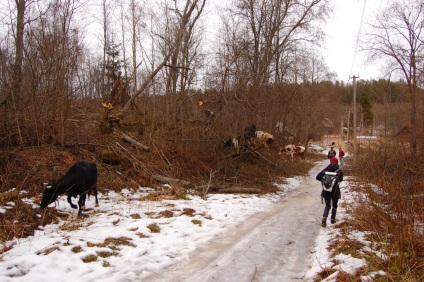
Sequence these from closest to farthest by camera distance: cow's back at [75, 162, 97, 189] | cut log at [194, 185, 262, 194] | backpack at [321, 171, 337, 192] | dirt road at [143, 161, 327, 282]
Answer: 1. dirt road at [143, 161, 327, 282]
2. backpack at [321, 171, 337, 192]
3. cow's back at [75, 162, 97, 189]
4. cut log at [194, 185, 262, 194]

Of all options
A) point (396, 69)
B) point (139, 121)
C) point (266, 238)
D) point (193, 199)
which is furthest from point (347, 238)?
point (396, 69)

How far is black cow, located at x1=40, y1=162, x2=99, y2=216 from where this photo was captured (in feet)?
24.1

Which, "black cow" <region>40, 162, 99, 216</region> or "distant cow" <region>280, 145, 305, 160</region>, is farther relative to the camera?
"distant cow" <region>280, 145, 305, 160</region>

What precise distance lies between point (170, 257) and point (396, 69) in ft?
75.4

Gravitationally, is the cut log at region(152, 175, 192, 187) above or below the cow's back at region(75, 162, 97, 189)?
below

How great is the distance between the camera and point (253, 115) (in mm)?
15484

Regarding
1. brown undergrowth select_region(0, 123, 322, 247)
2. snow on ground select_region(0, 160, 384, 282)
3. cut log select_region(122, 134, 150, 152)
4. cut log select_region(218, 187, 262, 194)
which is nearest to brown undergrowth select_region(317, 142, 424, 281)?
snow on ground select_region(0, 160, 384, 282)

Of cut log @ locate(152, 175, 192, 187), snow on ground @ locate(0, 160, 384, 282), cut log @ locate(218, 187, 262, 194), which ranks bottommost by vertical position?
cut log @ locate(218, 187, 262, 194)

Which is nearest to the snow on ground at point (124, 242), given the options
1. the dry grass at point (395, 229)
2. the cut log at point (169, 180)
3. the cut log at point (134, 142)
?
the dry grass at point (395, 229)

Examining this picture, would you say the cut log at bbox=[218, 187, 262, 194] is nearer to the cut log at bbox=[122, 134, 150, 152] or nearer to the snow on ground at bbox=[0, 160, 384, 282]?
the snow on ground at bbox=[0, 160, 384, 282]

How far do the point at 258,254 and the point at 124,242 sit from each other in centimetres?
263

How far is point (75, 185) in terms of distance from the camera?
7.94m

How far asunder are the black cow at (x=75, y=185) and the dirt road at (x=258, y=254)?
142 inches

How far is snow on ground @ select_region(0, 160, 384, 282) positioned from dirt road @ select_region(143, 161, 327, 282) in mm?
234
